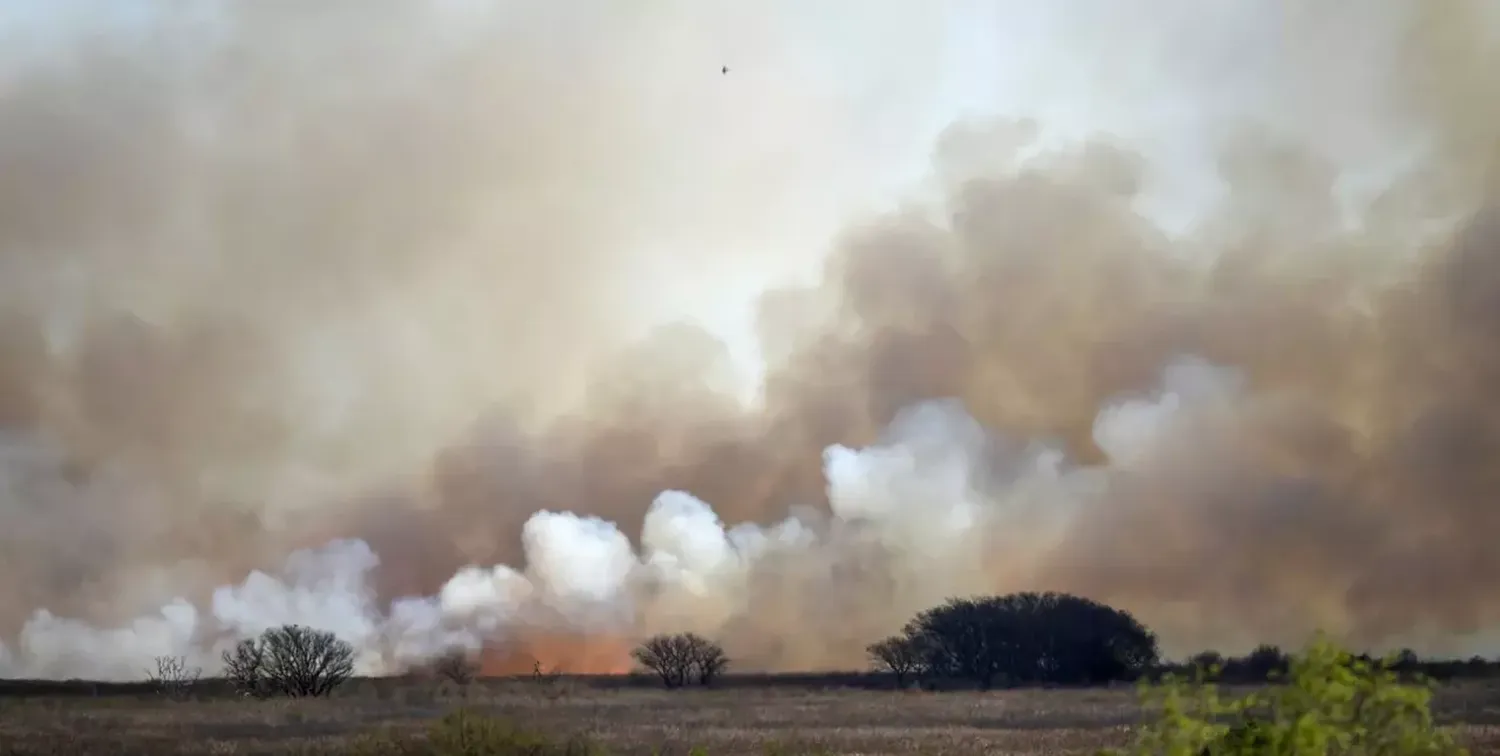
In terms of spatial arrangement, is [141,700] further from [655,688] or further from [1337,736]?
[1337,736]

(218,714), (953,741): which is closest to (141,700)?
(218,714)

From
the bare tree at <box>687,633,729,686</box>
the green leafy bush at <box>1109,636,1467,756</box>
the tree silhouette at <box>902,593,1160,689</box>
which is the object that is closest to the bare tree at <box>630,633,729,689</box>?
the bare tree at <box>687,633,729,686</box>

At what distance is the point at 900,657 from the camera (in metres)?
31.2

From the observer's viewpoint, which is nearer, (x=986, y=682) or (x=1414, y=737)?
(x=1414, y=737)

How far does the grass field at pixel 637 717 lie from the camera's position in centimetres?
2045

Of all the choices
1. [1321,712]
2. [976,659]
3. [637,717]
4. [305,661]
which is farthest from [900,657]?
[1321,712]

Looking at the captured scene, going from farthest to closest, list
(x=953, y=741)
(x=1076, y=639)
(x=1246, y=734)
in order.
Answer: (x=1076, y=639)
(x=953, y=741)
(x=1246, y=734)

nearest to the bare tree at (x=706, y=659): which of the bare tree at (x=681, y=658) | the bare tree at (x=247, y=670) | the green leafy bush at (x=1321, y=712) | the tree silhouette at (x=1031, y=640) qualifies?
the bare tree at (x=681, y=658)

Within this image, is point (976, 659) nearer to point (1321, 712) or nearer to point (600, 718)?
point (600, 718)

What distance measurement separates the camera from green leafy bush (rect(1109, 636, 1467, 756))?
581cm

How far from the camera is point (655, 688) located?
108ft

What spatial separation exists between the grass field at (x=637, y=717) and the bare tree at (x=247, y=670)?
2.60ft

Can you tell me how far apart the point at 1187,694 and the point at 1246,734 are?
3.97 ft

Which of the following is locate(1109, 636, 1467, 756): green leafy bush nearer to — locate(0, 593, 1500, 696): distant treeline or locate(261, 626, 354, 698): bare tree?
locate(0, 593, 1500, 696): distant treeline
